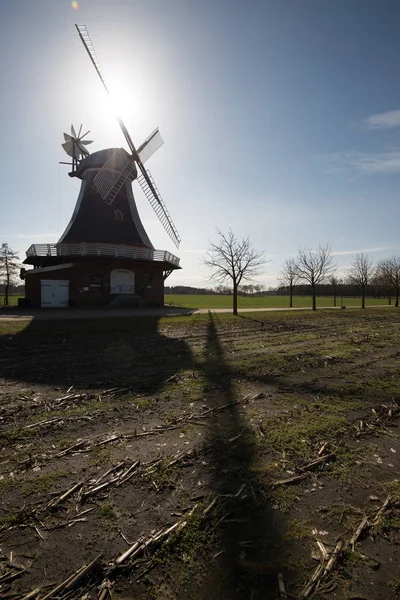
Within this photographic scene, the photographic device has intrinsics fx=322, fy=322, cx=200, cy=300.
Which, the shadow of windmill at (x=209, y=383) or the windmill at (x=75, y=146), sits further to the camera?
the windmill at (x=75, y=146)

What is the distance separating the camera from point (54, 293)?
30.2m

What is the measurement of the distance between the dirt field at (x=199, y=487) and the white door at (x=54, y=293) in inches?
964

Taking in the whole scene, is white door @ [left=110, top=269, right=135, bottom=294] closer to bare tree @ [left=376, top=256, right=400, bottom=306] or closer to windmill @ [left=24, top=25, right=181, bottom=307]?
Result: windmill @ [left=24, top=25, right=181, bottom=307]

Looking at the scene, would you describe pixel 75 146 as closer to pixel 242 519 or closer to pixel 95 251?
pixel 95 251

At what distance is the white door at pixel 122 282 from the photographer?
31628 millimetres

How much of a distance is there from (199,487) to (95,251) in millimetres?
27963

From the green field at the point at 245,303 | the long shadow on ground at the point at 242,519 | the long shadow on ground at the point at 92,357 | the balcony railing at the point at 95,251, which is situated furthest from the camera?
the green field at the point at 245,303

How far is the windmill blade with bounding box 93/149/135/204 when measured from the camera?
107 ft

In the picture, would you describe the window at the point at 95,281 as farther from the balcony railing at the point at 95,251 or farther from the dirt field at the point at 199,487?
the dirt field at the point at 199,487

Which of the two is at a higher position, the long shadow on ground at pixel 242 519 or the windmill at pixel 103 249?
the windmill at pixel 103 249

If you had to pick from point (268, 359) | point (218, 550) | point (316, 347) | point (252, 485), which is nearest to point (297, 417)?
point (252, 485)

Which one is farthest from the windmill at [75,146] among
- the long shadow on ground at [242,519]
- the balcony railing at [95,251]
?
the long shadow on ground at [242,519]

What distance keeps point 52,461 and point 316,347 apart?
10.1m

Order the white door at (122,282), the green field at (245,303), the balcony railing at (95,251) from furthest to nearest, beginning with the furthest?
the green field at (245,303) < the white door at (122,282) < the balcony railing at (95,251)
